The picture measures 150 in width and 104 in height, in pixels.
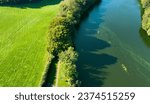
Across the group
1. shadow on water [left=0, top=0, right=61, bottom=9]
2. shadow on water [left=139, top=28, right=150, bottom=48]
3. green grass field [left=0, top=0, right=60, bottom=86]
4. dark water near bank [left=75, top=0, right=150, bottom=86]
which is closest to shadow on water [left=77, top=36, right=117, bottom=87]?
dark water near bank [left=75, top=0, right=150, bottom=86]

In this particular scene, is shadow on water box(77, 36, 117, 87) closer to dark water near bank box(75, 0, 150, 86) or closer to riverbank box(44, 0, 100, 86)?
dark water near bank box(75, 0, 150, 86)

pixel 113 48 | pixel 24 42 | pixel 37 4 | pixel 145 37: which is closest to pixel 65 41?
pixel 24 42

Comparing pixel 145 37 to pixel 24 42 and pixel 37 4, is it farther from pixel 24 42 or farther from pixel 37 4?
pixel 37 4

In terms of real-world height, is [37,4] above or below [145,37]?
above

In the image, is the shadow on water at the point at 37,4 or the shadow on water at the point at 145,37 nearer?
the shadow on water at the point at 145,37

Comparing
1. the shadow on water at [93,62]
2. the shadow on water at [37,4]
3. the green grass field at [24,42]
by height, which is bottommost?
the shadow on water at [93,62]

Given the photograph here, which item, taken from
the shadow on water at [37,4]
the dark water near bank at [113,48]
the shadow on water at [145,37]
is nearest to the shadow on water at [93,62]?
the dark water near bank at [113,48]

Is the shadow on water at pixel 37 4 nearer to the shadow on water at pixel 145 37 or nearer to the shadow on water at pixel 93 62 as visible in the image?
the shadow on water at pixel 93 62

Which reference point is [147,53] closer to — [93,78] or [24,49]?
[93,78]
